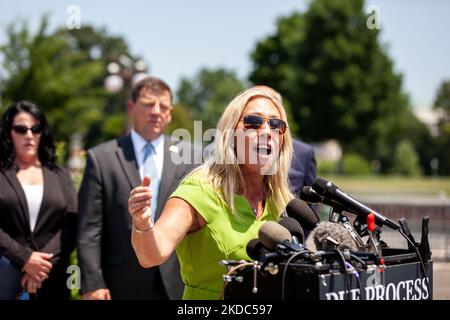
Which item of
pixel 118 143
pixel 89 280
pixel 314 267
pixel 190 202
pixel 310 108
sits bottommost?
pixel 89 280

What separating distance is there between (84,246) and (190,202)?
2.20 metres

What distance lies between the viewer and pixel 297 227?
2863 millimetres

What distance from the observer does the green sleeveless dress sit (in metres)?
3.08

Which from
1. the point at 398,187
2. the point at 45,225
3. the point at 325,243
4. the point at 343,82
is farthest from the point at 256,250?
the point at 343,82

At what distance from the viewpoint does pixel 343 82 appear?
53344mm

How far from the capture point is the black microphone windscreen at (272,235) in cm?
262

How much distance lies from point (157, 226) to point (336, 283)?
0.82 meters

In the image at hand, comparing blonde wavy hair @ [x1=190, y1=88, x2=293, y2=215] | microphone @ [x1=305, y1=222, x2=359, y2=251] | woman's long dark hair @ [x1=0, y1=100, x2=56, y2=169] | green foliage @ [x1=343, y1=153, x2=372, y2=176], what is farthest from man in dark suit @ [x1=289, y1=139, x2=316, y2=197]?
green foliage @ [x1=343, y1=153, x2=372, y2=176]

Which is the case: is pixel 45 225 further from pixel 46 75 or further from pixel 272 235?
pixel 46 75

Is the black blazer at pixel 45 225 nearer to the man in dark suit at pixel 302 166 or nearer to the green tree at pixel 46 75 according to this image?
the man in dark suit at pixel 302 166

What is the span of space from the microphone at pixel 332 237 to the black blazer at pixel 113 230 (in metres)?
2.27

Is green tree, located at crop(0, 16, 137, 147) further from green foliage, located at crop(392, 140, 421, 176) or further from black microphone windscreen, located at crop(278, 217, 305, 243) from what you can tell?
green foliage, located at crop(392, 140, 421, 176)
